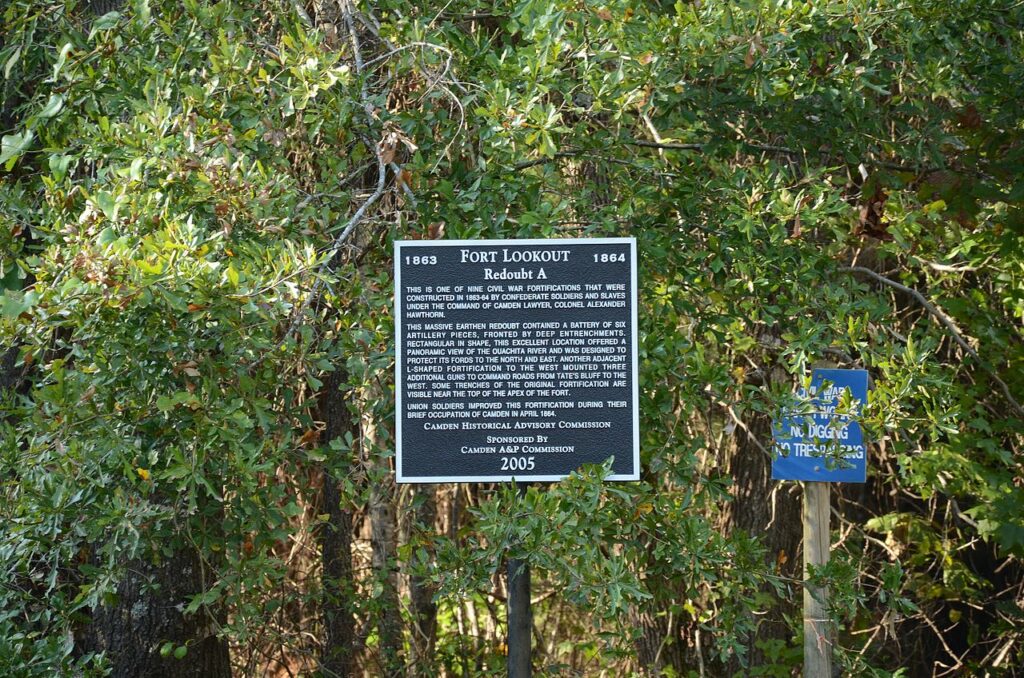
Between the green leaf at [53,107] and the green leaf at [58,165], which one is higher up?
the green leaf at [53,107]

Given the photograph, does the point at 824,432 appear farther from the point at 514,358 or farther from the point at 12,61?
the point at 12,61

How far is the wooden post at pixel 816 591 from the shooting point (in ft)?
16.7

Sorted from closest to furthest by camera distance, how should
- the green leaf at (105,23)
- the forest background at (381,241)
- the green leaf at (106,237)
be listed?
the green leaf at (106,237), the forest background at (381,241), the green leaf at (105,23)

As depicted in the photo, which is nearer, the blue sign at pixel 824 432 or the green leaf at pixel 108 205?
the green leaf at pixel 108 205

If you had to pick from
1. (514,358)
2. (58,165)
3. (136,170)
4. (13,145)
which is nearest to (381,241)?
(514,358)

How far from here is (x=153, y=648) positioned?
17.5 ft

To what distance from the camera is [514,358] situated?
388 cm

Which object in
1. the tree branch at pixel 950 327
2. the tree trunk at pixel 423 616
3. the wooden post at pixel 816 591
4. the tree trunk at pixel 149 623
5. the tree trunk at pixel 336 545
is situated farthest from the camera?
the tree trunk at pixel 336 545

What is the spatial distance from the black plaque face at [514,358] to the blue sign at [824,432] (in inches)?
28.0

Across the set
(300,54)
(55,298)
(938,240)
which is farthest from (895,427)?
(55,298)

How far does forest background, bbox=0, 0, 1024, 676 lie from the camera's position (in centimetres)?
353

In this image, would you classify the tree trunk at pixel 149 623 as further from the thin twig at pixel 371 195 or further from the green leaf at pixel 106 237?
the green leaf at pixel 106 237

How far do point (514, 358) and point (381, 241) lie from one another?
0.97 metres

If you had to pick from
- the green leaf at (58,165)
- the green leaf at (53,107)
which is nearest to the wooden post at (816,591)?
the green leaf at (58,165)
